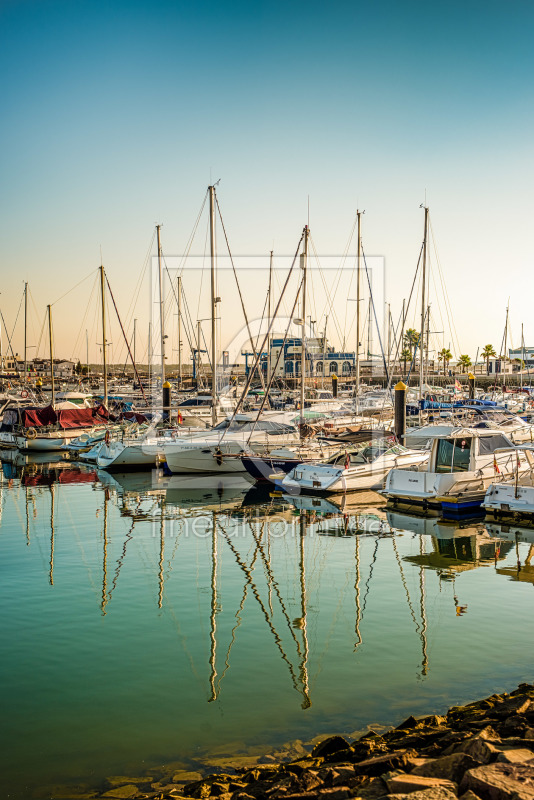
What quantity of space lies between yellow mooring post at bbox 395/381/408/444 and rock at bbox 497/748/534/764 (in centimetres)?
2581

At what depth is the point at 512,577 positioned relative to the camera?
50.6 feet

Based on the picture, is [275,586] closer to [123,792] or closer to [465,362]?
[123,792]

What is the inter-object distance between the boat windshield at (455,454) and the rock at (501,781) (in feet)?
61.4

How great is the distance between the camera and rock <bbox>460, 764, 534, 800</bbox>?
5.35m

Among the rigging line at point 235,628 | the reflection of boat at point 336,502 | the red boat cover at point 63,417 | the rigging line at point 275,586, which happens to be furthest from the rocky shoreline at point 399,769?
the red boat cover at point 63,417

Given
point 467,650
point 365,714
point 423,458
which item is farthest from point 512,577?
point 423,458

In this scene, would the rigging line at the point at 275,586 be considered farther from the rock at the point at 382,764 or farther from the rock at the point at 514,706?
the rock at the point at 382,764

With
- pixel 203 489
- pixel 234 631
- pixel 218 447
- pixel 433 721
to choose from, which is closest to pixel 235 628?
pixel 234 631

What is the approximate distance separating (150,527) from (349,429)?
54.3 feet

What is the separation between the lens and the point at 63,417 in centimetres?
4512

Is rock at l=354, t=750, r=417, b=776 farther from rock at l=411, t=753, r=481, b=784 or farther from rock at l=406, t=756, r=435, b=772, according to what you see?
rock at l=411, t=753, r=481, b=784

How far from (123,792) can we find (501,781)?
4016 mm

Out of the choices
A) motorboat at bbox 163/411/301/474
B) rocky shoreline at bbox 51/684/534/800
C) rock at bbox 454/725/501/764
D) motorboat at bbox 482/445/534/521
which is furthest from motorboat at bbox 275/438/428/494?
rock at bbox 454/725/501/764

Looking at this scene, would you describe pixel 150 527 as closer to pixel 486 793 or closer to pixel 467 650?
pixel 467 650
